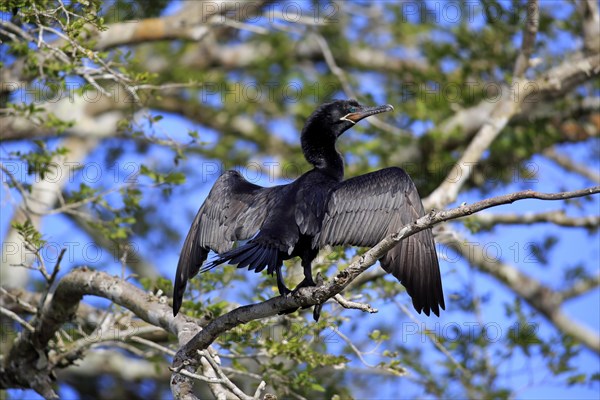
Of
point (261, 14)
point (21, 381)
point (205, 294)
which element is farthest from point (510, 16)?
point (21, 381)

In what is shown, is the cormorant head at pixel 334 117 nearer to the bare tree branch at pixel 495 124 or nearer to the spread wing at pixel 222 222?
the spread wing at pixel 222 222

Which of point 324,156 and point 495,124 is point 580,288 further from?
point 324,156

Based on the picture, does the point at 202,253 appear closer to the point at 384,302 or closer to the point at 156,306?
the point at 156,306

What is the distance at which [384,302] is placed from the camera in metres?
6.41

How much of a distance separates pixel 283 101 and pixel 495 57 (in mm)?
3210

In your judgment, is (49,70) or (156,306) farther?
(49,70)

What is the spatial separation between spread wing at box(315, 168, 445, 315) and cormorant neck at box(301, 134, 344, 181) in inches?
24.3

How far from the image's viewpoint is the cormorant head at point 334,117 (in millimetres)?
A: 5855

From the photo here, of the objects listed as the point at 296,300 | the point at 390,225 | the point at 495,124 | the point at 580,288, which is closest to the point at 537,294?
the point at 580,288

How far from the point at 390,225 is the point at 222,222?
1.04 meters

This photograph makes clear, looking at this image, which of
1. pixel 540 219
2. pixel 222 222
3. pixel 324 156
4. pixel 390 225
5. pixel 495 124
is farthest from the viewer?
pixel 540 219

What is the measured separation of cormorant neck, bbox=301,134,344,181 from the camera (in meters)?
5.70

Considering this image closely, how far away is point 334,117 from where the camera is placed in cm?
589

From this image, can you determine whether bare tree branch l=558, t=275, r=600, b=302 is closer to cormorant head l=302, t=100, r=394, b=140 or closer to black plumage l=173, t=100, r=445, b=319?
cormorant head l=302, t=100, r=394, b=140
